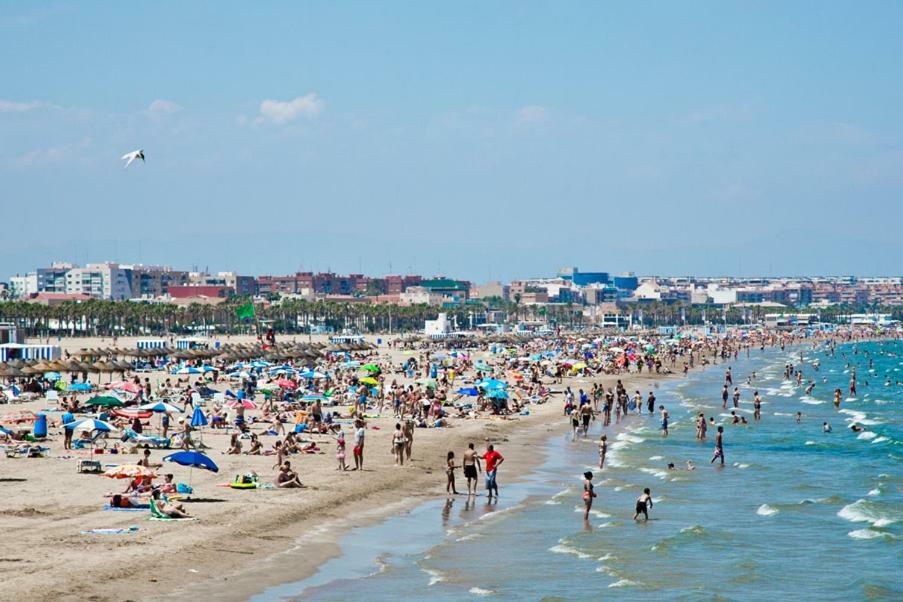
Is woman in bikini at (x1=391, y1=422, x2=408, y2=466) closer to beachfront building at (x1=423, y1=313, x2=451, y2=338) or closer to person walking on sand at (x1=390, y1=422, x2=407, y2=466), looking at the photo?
person walking on sand at (x1=390, y1=422, x2=407, y2=466)

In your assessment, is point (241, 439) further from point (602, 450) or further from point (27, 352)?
point (27, 352)

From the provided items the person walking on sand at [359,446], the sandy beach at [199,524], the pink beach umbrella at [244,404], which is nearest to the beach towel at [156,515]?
the sandy beach at [199,524]

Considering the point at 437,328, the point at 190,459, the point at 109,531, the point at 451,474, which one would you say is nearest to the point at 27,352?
the point at 451,474

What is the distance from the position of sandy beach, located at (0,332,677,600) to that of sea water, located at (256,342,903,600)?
0.98 meters

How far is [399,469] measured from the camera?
31.5 m

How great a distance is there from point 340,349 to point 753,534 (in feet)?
255

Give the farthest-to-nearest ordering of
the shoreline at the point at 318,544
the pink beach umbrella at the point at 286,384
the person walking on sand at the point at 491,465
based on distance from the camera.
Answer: the pink beach umbrella at the point at 286,384
the person walking on sand at the point at 491,465
the shoreline at the point at 318,544

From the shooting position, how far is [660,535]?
2394cm

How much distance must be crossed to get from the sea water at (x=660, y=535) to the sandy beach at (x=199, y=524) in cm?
98

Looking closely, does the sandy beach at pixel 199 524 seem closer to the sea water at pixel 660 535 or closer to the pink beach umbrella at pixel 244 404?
the sea water at pixel 660 535

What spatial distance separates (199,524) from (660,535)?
29.6ft

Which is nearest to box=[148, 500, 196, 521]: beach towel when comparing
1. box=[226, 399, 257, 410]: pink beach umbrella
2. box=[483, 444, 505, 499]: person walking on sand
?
box=[483, 444, 505, 499]: person walking on sand

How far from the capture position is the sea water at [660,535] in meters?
19.5

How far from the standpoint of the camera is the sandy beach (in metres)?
17.6
